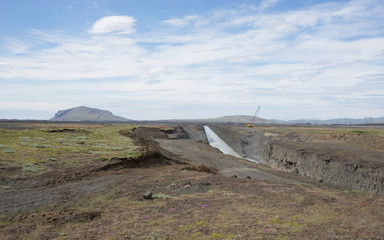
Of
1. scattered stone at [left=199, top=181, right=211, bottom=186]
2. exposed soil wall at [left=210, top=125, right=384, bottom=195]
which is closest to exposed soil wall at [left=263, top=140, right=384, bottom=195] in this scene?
exposed soil wall at [left=210, top=125, right=384, bottom=195]

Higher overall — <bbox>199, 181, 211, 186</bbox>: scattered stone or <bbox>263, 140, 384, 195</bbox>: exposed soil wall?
<bbox>199, 181, 211, 186</bbox>: scattered stone

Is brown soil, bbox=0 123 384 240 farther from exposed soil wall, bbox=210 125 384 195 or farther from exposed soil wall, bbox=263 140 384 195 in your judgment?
exposed soil wall, bbox=210 125 384 195

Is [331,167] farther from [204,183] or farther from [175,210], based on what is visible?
[175,210]

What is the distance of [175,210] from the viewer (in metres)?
12.5

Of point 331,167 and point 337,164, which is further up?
point 337,164

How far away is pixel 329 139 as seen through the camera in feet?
205

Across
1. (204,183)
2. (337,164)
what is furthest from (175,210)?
(337,164)

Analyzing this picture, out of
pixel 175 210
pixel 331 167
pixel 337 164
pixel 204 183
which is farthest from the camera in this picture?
pixel 331 167

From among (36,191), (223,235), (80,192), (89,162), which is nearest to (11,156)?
(89,162)

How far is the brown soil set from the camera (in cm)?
973

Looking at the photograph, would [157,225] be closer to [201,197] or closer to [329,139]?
[201,197]

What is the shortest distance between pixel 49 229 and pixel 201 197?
7.18m

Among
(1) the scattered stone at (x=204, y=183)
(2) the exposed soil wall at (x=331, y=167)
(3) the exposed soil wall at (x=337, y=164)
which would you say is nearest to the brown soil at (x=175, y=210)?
(1) the scattered stone at (x=204, y=183)

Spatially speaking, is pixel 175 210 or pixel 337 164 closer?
pixel 175 210
